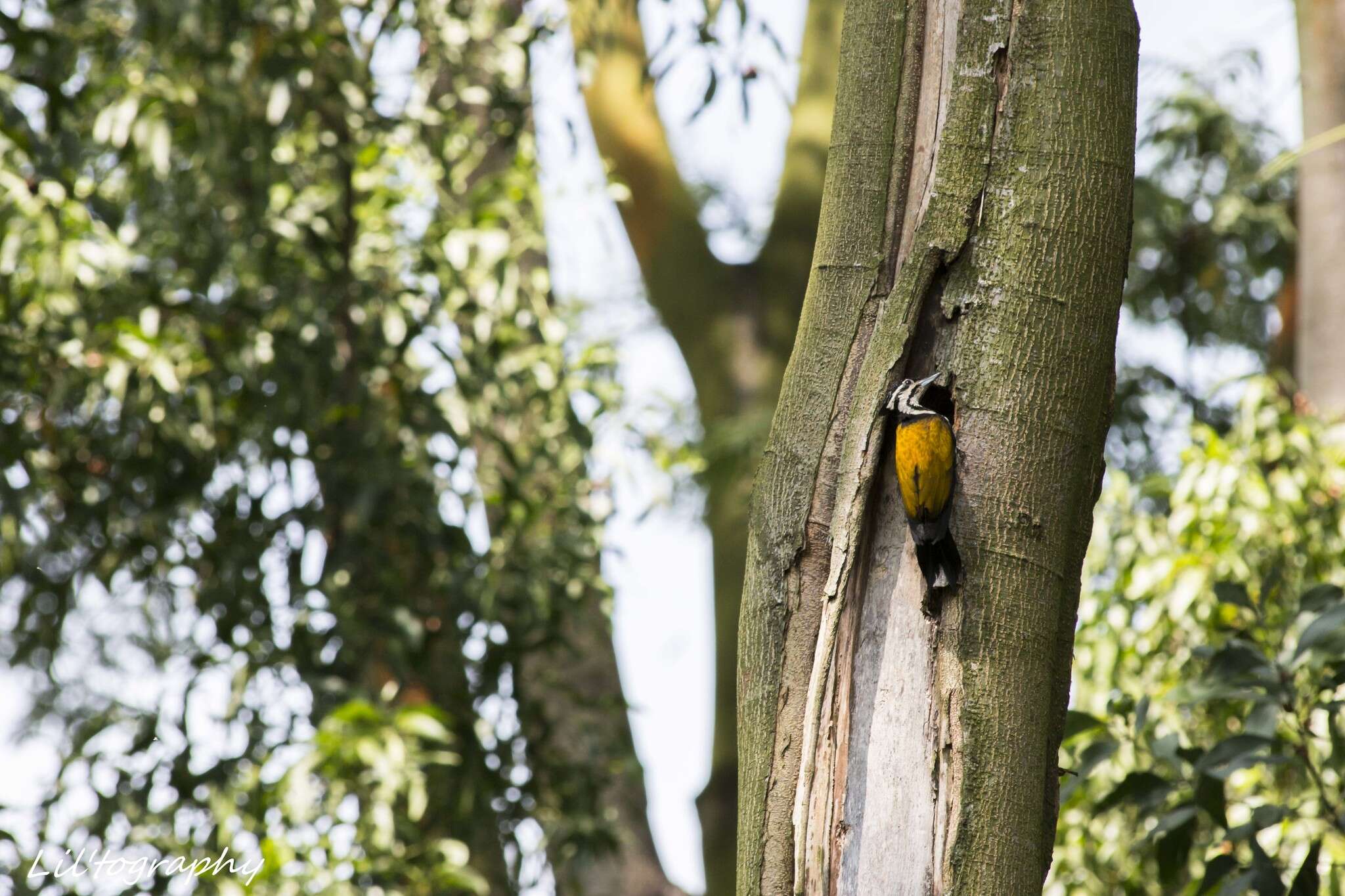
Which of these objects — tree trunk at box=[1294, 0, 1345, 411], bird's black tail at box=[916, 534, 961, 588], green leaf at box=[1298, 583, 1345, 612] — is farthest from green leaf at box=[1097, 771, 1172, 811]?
tree trunk at box=[1294, 0, 1345, 411]

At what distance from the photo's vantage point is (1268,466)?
3430 mm

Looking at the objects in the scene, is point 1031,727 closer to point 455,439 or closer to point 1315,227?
point 455,439

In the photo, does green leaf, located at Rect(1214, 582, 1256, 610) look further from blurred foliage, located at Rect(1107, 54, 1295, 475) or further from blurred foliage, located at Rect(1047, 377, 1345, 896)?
blurred foliage, located at Rect(1107, 54, 1295, 475)

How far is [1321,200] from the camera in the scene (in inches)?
165

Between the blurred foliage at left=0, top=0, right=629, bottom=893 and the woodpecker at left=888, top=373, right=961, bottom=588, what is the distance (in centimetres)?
179

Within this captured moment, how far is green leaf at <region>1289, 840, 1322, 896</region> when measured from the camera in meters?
1.92

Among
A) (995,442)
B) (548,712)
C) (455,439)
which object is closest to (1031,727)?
(995,442)

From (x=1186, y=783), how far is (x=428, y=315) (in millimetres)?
2091

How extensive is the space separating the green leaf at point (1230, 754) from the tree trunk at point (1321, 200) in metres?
2.23

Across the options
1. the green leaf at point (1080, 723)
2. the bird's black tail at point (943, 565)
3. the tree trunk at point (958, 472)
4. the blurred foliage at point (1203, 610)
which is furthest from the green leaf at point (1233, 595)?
the bird's black tail at point (943, 565)

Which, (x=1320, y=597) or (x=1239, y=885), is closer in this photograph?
(x=1239, y=885)

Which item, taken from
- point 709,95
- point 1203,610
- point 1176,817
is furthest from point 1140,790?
point 709,95

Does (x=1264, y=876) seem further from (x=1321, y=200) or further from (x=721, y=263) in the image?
(x=721, y=263)

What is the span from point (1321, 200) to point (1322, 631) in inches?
106
